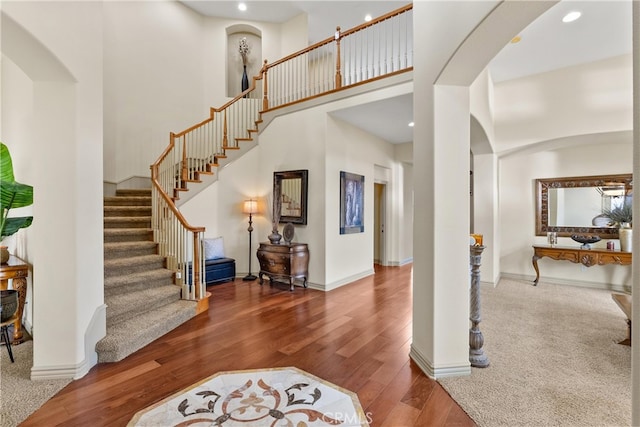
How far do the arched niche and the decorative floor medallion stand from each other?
7.27m

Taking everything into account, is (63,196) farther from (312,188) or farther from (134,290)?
(312,188)

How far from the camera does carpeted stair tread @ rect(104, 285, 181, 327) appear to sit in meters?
3.06

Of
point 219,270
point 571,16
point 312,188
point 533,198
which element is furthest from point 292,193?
point 533,198

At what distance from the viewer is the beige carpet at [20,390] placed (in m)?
1.94

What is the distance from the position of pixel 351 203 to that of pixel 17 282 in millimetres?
4581

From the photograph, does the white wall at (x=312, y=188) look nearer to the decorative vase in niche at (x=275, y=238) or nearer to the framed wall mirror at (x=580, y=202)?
the decorative vase in niche at (x=275, y=238)

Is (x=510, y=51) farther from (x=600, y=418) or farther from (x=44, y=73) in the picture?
(x=44, y=73)

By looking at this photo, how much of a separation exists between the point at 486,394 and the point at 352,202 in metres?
3.86

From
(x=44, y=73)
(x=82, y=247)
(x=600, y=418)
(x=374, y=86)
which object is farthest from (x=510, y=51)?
(x=82, y=247)

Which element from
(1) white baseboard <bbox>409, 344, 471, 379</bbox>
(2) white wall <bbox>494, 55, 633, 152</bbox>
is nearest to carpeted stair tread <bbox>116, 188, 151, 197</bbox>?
(1) white baseboard <bbox>409, 344, 471, 379</bbox>

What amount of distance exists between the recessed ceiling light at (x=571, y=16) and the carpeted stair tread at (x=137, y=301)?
601cm

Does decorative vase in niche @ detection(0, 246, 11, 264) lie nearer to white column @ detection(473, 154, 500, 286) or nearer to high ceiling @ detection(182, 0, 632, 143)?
high ceiling @ detection(182, 0, 632, 143)

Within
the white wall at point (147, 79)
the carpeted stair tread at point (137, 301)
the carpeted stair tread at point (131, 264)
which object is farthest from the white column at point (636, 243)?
the white wall at point (147, 79)

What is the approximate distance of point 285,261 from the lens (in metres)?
4.99
